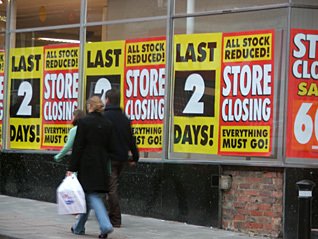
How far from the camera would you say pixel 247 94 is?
10570 mm

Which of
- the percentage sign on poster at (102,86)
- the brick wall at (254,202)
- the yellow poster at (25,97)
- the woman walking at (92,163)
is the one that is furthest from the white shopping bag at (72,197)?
the yellow poster at (25,97)

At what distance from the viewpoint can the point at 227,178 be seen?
1055 cm

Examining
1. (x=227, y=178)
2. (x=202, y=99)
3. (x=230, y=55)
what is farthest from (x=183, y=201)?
(x=230, y=55)

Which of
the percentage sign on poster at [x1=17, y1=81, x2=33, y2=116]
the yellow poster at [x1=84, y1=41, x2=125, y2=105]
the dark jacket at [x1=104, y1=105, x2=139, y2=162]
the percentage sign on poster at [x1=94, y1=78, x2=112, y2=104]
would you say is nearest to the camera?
the dark jacket at [x1=104, y1=105, x2=139, y2=162]

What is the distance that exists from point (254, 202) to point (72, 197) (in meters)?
2.88

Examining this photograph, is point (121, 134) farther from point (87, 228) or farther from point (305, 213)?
point (305, 213)

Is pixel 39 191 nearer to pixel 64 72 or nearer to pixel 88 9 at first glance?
pixel 64 72

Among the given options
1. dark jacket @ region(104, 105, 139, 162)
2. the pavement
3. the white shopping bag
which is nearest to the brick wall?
the pavement

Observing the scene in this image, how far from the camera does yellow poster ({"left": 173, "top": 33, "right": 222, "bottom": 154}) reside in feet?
36.0

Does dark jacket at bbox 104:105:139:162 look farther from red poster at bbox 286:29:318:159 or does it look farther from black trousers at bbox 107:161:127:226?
red poster at bbox 286:29:318:159

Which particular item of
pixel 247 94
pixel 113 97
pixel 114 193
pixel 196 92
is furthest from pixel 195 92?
pixel 114 193

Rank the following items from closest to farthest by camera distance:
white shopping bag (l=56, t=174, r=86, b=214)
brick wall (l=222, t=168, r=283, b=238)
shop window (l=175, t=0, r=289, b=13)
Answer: white shopping bag (l=56, t=174, r=86, b=214) → brick wall (l=222, t=168, r=283, b=238) → shop window (l=175, t=0, r=289, b=13)

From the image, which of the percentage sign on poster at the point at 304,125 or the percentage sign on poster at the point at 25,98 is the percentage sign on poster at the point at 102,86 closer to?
the percentage sign on poster at the point at 25,98

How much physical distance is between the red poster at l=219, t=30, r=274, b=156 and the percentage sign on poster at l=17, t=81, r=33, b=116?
4.68 meters
